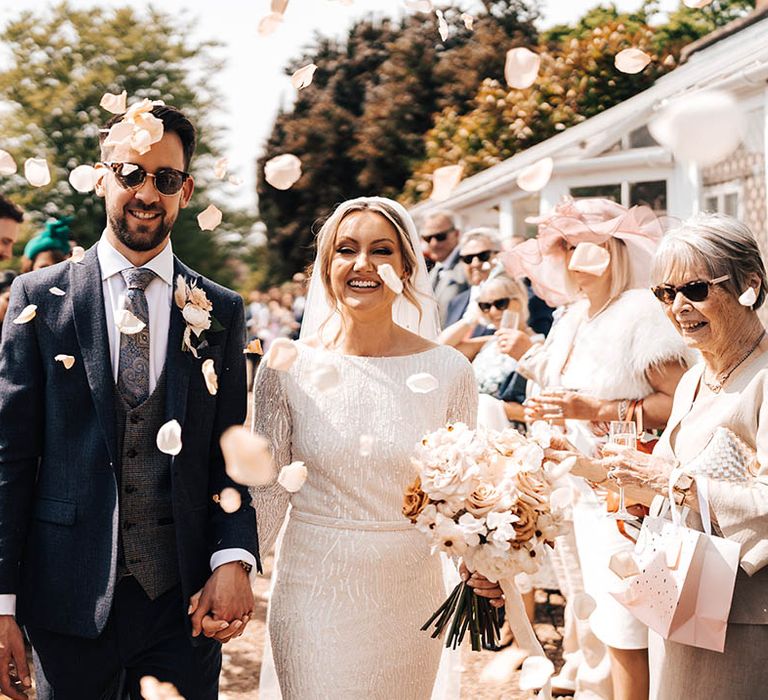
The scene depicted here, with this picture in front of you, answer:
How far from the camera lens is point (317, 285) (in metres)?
Answer: 3.42

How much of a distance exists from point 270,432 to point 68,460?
668 mm

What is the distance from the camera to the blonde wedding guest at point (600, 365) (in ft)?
12.7

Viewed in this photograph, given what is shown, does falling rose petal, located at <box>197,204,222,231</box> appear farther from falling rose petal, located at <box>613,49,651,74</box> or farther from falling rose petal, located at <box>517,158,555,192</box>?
falling rose petal, located at <box>613,49,651,74</box>

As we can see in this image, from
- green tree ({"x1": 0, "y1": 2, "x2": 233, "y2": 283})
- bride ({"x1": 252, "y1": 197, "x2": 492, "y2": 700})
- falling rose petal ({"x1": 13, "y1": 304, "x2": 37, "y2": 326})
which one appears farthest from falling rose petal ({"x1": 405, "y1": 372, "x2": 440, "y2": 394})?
green tree ({"x1": 0, "y1": 2, "x2": 233, "y2": 283})

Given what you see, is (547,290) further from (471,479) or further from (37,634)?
(37,634)

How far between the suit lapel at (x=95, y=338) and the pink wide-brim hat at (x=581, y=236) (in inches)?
87.2

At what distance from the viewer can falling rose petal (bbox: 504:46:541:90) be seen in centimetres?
323

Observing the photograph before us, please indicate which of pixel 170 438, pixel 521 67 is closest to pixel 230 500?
pixel 170 438

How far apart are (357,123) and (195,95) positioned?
7987mm

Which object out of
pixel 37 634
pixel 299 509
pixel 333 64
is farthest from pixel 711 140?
pixel 333 64

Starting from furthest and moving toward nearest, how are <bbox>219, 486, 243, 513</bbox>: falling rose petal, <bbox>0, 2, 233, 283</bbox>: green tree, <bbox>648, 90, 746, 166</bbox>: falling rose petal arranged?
<bbox>0, 2, 233, 283</bbox>: green tree, <bbox>648, 90, 746, 166</bbox>: falling rose petal, <bbox>219, 486, 243, 513</bbox>: falling rose petal

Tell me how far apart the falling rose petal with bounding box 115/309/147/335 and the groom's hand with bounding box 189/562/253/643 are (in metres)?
0.69

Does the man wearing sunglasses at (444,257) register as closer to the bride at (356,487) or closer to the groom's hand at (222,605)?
the bride at (356,487)

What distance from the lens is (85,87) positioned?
106 feet
